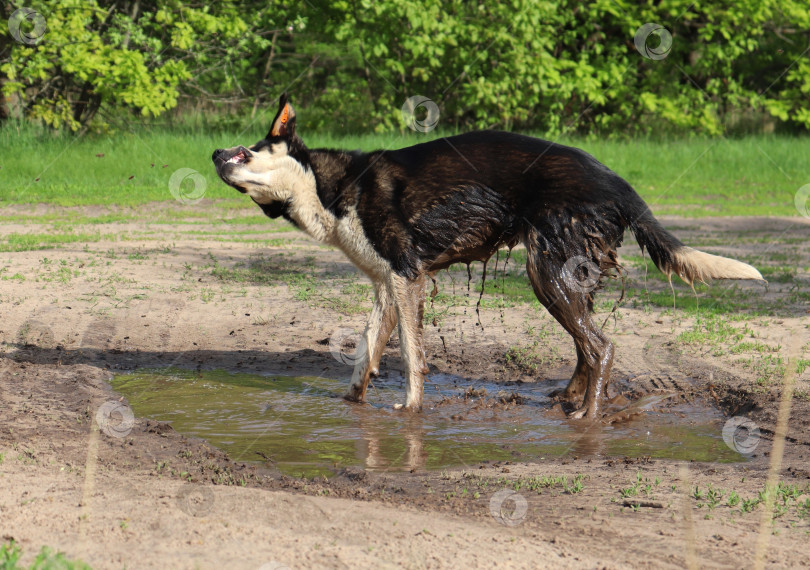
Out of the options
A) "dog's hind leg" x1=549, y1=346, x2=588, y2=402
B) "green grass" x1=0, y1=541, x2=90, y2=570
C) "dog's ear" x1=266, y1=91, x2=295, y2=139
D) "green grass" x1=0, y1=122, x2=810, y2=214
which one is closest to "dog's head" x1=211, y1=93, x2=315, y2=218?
"dog's ear" x1=266, y1=91, x2=295, y2=139

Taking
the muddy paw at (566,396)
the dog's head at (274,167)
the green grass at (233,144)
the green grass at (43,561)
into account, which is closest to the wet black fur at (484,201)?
the dog's head at (274,167)

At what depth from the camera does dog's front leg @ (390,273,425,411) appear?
6.16 meters

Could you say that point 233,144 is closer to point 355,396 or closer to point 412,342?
point 355,396

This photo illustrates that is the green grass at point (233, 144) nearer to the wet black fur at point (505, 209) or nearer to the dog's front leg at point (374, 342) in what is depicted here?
the dog's front leg at point (374, 342)

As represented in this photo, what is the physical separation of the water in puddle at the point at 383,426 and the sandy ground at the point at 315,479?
0.74 feet

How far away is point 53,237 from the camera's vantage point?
36.2 feet

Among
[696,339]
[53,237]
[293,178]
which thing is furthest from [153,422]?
[53,237]

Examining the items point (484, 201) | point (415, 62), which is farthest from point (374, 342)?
point (415, 62)

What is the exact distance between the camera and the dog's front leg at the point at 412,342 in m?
6.16

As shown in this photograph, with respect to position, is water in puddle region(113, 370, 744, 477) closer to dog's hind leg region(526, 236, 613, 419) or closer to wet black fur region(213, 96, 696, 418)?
dog's hind leg region(526, 236, 613, 419)

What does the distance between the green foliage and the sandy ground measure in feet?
27.8

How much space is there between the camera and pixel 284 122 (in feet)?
19.8

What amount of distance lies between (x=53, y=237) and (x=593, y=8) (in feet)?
50.6

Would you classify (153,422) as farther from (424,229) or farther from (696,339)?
(696,339)
